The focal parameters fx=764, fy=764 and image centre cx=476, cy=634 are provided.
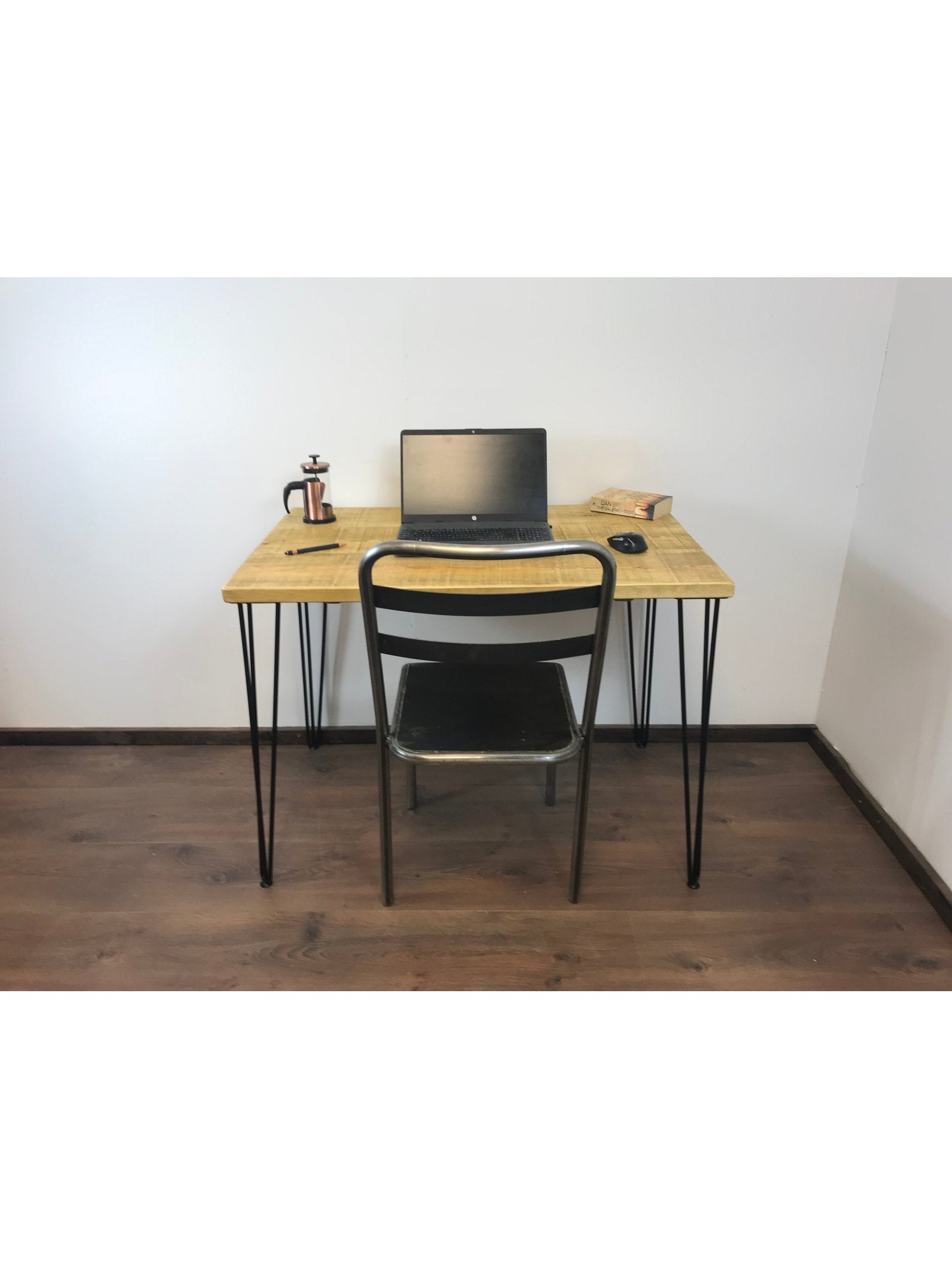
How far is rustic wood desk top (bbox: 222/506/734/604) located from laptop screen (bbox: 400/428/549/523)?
108mm

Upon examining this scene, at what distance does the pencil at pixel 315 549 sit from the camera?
1782mm

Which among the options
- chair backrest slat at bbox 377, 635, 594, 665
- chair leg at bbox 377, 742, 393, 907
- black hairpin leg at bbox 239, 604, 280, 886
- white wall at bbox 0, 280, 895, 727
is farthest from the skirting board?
chair backrest slat at bbox 377, 635, 594, 665

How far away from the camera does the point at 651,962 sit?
1.58m

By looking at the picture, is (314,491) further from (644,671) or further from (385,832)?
(644,671)

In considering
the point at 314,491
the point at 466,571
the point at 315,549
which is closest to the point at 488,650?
the point at 466,571

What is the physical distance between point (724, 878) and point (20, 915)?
1.62 m

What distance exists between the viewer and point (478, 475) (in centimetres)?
196

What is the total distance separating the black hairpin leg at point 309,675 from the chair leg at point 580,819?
97cm

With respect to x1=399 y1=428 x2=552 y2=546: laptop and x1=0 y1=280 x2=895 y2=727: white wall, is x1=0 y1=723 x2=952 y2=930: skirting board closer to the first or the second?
x1=0 y1=280 x2=895 y2=727: white wall

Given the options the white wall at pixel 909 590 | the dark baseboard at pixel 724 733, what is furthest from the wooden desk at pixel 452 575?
the white wall at pixel 909 590

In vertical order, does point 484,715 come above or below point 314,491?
below

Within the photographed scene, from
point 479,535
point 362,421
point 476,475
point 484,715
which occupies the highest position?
point 362,421

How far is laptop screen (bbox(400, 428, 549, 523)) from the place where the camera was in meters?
1.96

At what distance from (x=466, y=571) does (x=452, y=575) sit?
37 millimetres
